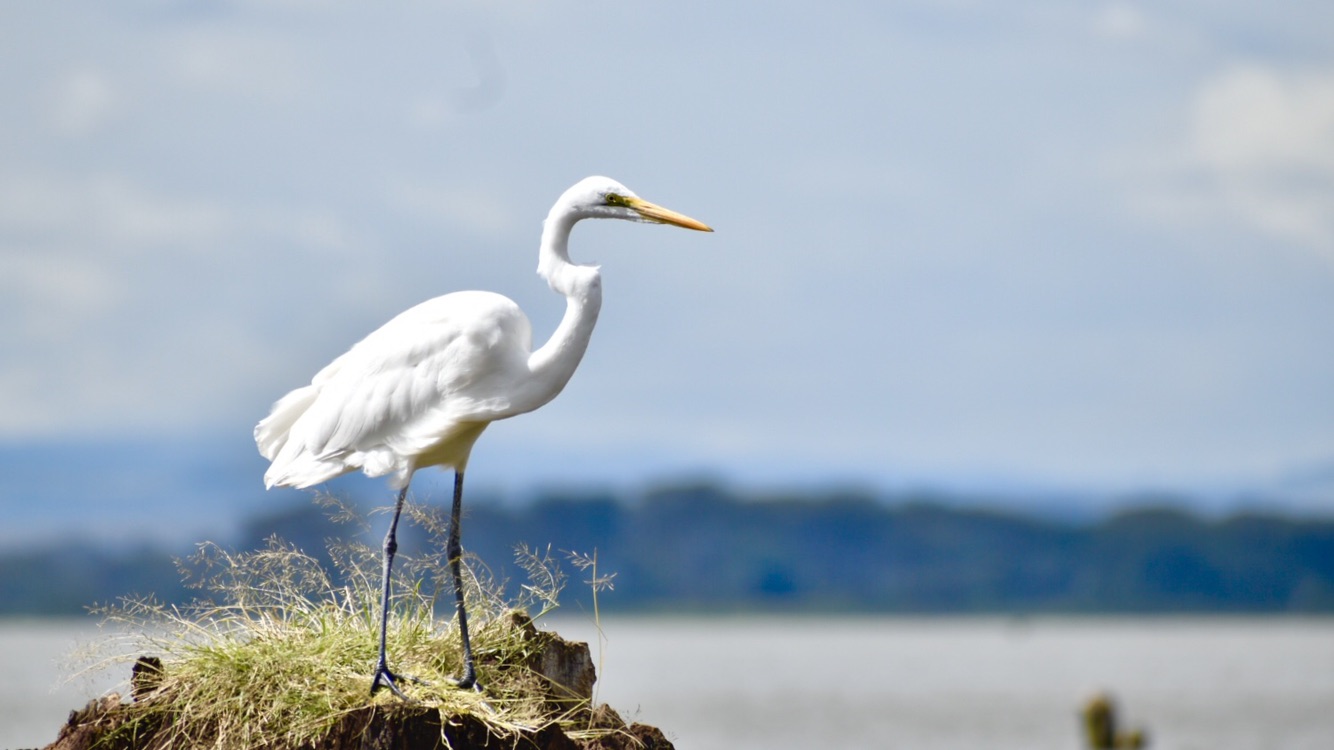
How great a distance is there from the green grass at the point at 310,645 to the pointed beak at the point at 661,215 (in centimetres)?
182

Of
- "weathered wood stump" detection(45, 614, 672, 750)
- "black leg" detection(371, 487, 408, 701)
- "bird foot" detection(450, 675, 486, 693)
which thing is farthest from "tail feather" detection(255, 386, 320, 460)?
"bird foot" detection(450, 675, 486, 693)

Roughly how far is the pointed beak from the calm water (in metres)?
2.24

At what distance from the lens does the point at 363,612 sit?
25.8 ft

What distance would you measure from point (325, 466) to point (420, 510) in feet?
2.19

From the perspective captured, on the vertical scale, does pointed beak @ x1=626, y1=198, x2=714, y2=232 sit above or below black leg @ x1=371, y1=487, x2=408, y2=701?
above

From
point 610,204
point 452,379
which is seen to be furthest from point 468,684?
point 610,204

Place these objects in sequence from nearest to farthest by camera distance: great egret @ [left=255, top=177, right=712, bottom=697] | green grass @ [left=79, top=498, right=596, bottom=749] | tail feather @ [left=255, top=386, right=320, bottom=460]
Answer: green grass @ [left=79, top=498, right=596, bottom=749] < great egret @ [left=255, top=177, right=712, bottom=697] < tail feather @ [left=255, top=386, right=320, bottom=460]

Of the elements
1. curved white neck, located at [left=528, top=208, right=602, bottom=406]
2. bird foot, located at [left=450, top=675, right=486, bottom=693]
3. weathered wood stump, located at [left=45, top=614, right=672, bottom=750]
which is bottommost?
weathered wood stump, located at [left=45, top=614, right=672, bottom=750]

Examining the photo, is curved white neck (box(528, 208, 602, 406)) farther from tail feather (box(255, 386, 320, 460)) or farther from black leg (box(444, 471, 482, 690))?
tail feather (box(255, 386, 320, 460))

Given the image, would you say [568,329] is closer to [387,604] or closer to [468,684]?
[387,604]

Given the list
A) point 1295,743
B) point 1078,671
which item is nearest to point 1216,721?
point 1295,743

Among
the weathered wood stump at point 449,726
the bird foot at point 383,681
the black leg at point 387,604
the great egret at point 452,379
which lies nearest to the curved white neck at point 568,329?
the great egret at point 452,379

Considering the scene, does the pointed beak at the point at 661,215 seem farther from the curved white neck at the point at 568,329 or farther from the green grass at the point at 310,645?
the green grass at the point at 310,645

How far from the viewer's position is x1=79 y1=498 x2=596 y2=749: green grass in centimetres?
688
